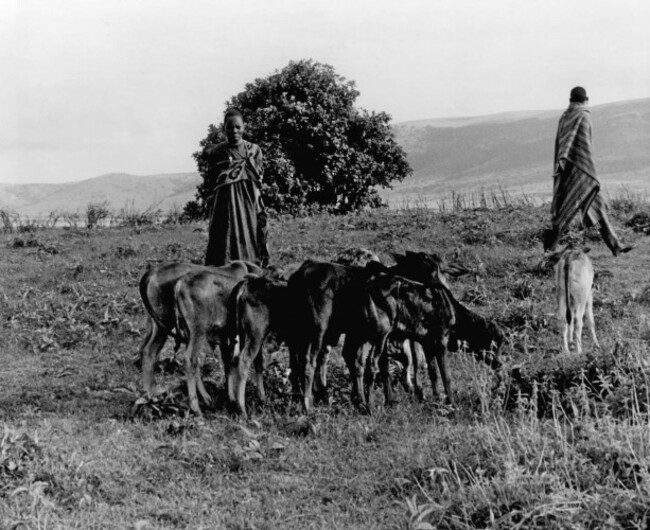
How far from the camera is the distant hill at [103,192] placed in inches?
4026

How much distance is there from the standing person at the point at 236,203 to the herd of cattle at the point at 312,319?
2.01 m

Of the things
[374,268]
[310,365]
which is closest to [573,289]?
[374,268]

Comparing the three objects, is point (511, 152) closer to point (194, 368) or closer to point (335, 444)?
point (194, 368)

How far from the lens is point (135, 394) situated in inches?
387

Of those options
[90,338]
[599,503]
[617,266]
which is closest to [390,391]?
[599,503]

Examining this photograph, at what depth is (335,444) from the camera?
7.75 metres

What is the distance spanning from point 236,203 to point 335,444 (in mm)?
4887

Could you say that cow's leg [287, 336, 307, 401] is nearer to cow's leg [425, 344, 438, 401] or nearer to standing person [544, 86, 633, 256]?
cow's leg [425, 344, 438, 401]

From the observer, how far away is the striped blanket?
13.7m

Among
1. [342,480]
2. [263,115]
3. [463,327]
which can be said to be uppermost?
[263,115]

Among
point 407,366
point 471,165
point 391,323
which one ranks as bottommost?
point 407,366

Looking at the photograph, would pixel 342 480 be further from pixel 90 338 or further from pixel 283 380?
pixel 90 338

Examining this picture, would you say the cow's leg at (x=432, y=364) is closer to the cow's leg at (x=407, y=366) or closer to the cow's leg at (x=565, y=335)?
the cow's leg at (x=407, y=366)

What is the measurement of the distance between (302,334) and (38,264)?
13155 mm
